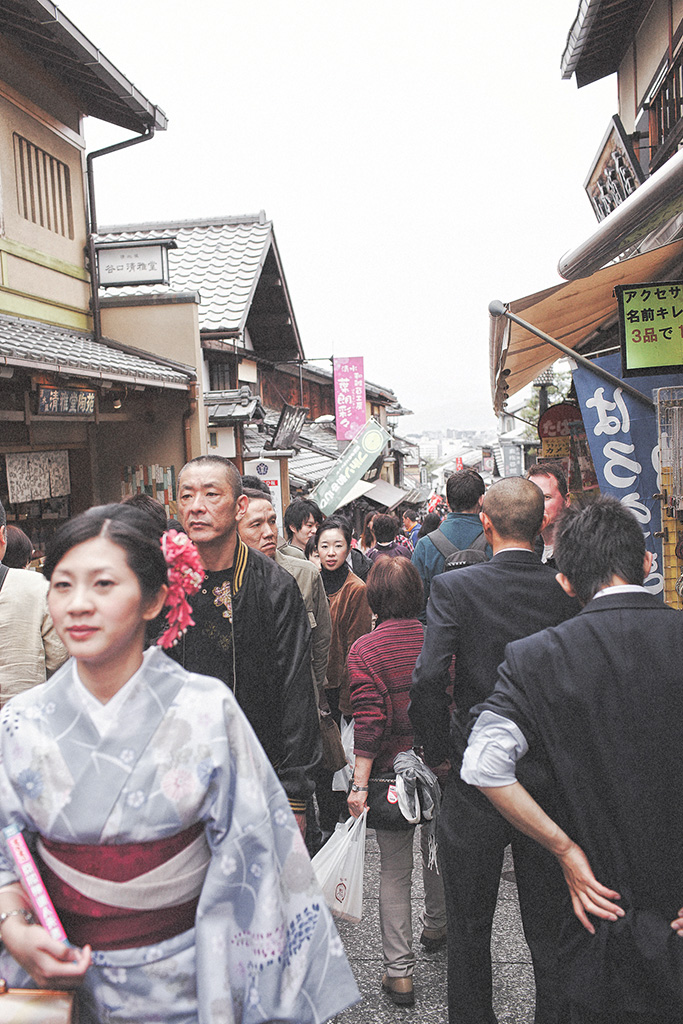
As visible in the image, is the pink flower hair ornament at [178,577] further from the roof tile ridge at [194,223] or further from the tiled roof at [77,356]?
the roof tile ridge at [194,223]

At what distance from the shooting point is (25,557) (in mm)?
4879

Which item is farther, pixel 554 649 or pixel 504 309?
pixel 504 309

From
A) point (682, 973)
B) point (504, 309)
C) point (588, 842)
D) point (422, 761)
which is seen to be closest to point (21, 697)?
point (588, 842)

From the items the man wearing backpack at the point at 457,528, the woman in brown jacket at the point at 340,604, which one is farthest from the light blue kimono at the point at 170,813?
the man wearing backpack at the point at 457,528

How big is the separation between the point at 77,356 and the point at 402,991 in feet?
21.0

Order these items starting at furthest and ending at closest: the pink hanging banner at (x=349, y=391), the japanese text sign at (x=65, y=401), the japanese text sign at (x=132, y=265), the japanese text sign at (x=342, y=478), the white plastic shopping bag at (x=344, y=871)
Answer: the pink hanging banner at (x=349, y=391)
the japanese text sign at (x=342, y=478)
the japanese text sign at (x=132, y=265)
the japanese text sign at (x=65, y=401)
the white plastic shopping bag at (x=344, y=871)

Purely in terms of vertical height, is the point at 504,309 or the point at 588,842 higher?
the point at 504,309

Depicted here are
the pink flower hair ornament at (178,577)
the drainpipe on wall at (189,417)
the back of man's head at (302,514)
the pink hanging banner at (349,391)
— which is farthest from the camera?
the pink hanging banner at (349,391)

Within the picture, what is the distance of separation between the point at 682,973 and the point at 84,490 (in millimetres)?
9924

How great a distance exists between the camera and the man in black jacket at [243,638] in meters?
3.52

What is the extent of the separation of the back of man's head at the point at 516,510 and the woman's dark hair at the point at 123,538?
64.7 inches

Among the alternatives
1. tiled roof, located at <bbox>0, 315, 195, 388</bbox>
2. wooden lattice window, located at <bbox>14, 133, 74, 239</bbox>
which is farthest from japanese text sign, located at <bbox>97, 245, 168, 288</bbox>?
tiled roof, located at <bbox>0, 315, 195, 388</bbox>

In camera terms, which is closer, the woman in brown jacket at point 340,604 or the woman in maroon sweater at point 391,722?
the woman in maroon sweater at point 391,722

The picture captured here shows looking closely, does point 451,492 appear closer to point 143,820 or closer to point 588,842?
point 588,842
